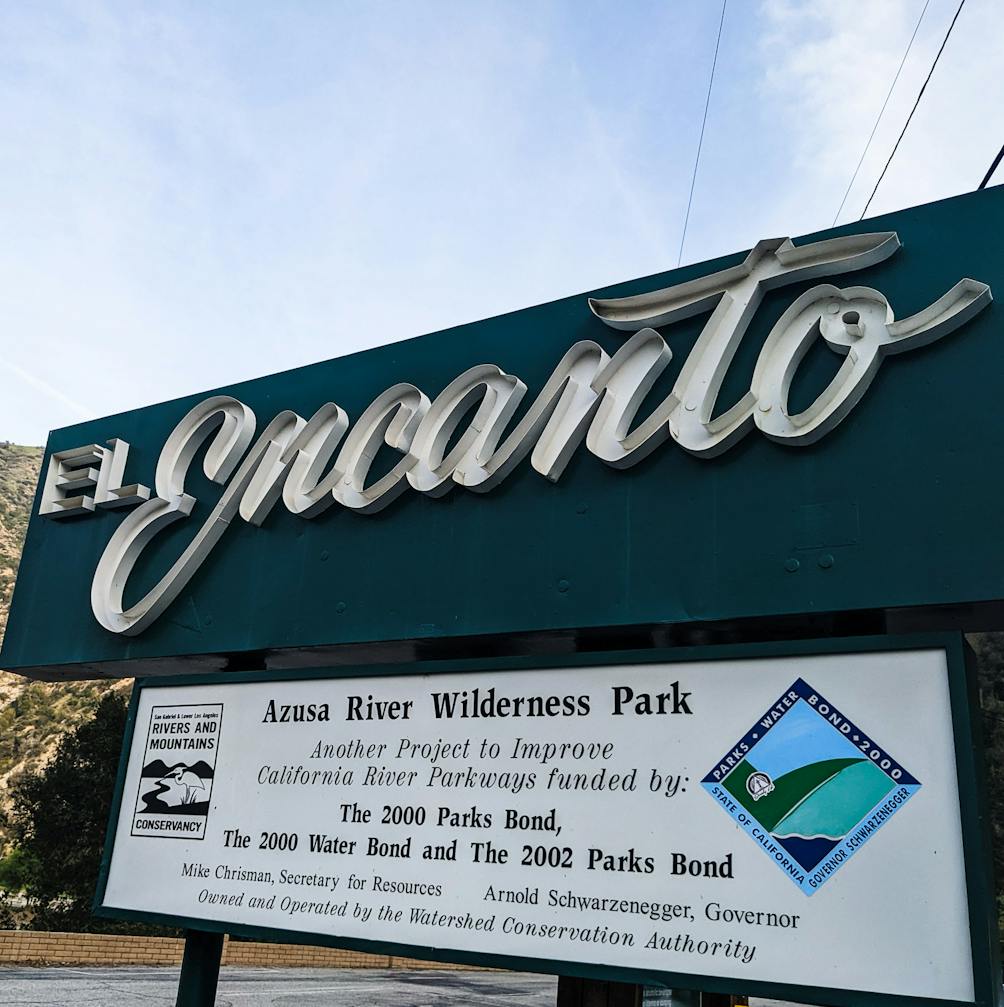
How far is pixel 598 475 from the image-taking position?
6043mm

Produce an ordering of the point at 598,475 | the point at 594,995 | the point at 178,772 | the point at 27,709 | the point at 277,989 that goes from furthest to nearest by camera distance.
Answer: the point at 27,709
the point at 277,989
the point at 178,772
the point at 594,995
the point at 598,475

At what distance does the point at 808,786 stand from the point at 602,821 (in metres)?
1.08

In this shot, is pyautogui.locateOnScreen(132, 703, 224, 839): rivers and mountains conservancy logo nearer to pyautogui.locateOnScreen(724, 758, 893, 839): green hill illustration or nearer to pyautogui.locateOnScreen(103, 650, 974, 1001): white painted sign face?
pyautogui.locateOnScreen(103, 650, 974, 1001): white painted sign face

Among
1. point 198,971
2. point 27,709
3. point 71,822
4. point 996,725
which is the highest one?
point 27,709

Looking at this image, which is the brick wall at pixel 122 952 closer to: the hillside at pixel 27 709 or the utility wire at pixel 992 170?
the utility wire at pixel 992 170

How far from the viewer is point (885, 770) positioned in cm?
450

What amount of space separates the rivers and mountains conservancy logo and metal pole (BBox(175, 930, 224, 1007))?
2.49 ft

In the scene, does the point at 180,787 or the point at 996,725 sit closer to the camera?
the point at 180,787

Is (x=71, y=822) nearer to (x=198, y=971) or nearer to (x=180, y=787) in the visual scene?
(x=198, y=971)

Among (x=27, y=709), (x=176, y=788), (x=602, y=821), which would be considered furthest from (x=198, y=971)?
(x=27, y=709)

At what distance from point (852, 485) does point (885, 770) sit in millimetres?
1492

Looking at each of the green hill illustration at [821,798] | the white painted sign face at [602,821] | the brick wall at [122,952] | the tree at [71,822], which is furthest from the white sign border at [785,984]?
the tree at [71,822]

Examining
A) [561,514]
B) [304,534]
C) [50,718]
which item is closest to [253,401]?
[304,534]

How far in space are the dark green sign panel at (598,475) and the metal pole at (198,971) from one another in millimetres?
2004
